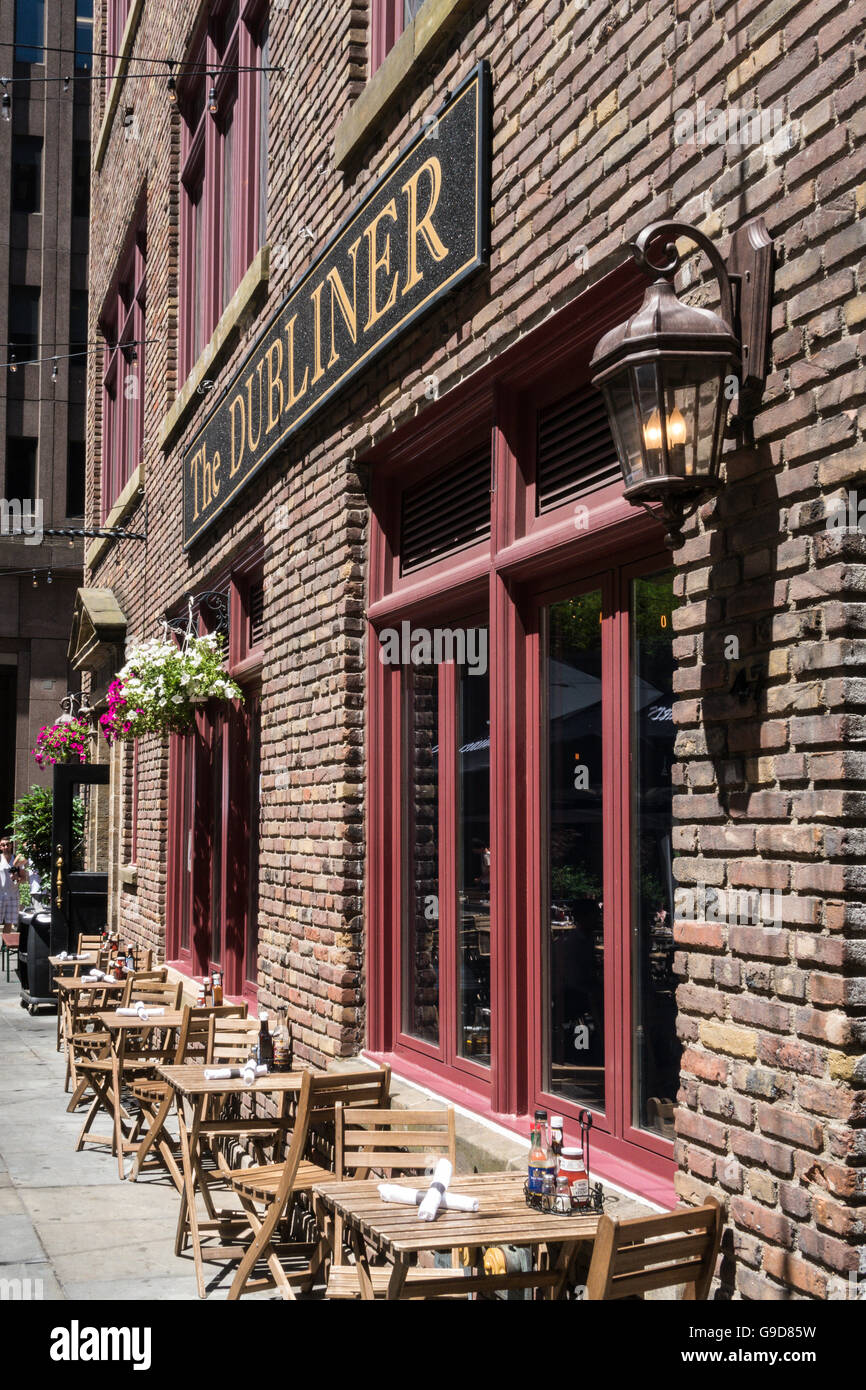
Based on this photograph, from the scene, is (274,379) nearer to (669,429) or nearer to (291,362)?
(291,362)

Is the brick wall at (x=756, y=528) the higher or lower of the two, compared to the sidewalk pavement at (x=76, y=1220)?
higher

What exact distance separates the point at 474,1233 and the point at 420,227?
3.78m

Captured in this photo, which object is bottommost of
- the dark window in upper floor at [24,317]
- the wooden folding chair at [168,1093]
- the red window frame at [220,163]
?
the wooden folding chair at [168,1093]

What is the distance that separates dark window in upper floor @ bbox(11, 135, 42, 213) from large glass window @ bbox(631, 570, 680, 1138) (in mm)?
36310

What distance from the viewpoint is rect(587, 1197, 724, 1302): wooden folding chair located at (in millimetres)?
3258

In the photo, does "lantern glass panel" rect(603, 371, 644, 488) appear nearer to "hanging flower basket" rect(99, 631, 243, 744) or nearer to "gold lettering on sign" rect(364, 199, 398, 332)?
"gold lettering on sign" rect(364, 199, 398, 332)

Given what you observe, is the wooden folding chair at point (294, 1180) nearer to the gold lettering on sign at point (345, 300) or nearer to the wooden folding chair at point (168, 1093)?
the wooden folding chair at point (168, 1093)

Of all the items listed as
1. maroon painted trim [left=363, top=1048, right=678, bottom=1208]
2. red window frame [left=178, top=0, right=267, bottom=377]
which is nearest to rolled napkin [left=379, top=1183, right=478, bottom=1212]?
maroon painted trim [left=363, top=1048, right=678, bottom=1208]

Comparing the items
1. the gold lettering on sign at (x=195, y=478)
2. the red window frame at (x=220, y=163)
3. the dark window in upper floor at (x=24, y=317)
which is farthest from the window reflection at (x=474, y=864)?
the dark window in upper floor at (x=24, y=317)

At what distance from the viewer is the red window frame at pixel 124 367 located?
14.9 metres

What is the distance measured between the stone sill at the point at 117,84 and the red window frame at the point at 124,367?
70.4 inches

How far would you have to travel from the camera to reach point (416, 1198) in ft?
13.8

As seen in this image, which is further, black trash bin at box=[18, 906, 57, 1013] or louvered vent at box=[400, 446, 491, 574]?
black trash bin at box=[18, 906, 57, 1013]
